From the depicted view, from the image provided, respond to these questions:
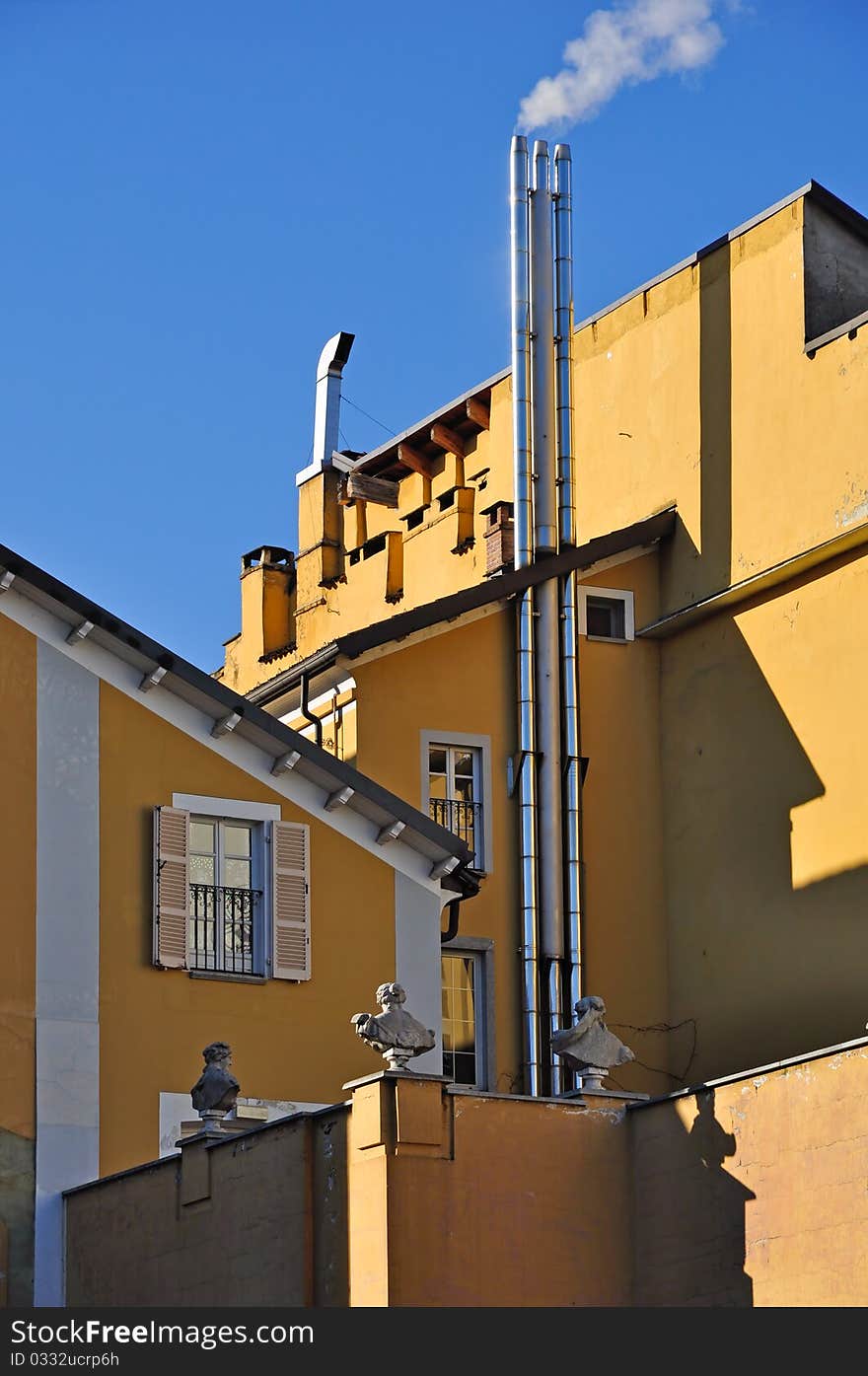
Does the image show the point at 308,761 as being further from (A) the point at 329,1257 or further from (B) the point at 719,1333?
(B) the point at 719,1333

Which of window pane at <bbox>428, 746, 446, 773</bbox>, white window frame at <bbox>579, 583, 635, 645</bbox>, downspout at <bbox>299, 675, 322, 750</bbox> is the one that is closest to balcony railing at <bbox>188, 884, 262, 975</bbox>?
downspout at <bbox>299, 675, 322, 750</bbox>

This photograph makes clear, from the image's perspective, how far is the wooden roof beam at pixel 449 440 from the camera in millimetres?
42219

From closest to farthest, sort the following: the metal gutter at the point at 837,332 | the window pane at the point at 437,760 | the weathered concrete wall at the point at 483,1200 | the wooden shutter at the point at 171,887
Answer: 1. the weathered concrete wall at the point at 483,1200
2. the wooden shutter at the point at 171,887
3. the metal gutter at the point at 837,332
4. the window pane at the point at 437,760

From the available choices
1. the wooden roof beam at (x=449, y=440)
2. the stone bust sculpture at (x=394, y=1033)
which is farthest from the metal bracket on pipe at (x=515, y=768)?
the stone bust sculpture at (x=394, y=1033)

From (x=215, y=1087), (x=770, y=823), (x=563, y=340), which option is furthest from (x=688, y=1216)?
(x=563, y=340)

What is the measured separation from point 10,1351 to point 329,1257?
13.6ft

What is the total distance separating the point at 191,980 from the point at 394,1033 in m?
5.04

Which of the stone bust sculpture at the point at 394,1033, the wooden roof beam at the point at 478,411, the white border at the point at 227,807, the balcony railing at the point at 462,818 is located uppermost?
the wooden roof beam at the point at 478,411

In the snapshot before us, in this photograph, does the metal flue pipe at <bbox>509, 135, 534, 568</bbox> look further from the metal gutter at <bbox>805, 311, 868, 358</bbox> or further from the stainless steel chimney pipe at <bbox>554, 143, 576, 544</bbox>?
the metal gutter at <bbox>805, 311, 868, 358</bbox>

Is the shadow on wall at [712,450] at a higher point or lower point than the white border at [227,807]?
higher

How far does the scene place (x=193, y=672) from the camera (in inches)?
1131

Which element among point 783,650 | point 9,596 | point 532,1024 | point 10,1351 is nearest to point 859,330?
point 783,650

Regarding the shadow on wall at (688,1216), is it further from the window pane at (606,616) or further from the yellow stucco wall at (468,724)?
the window pane at (606,616)

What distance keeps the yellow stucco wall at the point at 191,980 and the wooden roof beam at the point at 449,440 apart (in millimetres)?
13831
